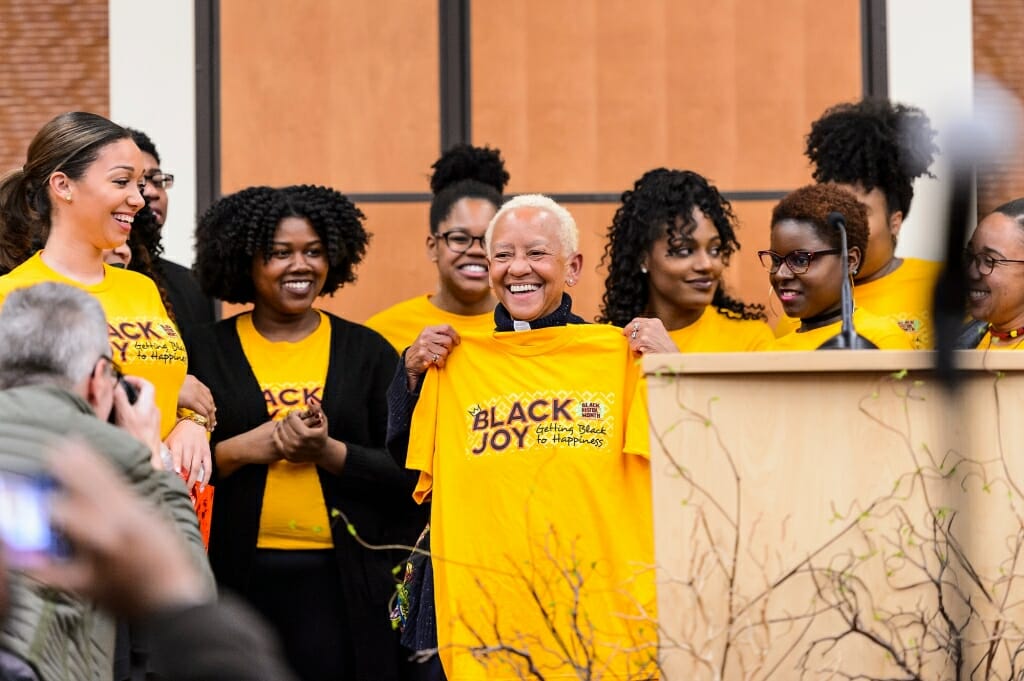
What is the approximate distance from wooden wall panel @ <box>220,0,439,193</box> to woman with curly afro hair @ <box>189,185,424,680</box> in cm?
178

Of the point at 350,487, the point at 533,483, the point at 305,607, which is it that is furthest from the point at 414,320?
the point at 533,483

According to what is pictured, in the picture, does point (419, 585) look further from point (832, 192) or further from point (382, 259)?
point (382, 259)

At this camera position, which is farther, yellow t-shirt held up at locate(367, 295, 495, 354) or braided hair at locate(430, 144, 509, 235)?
braided hair at locate(430, 144, 509, 235)

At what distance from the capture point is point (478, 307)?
228 inches

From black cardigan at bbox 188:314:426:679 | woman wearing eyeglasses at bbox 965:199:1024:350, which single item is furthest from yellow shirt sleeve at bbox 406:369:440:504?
woman wearing eyeglasses at bbox 965:199:1024:350

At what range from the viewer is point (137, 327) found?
14.9 ft

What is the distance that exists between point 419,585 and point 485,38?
11.4ft

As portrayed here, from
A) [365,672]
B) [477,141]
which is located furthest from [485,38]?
[365,672]

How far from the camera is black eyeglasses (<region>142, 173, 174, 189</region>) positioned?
5727 mm

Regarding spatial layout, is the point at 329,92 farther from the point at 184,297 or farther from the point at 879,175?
the point at 879,175

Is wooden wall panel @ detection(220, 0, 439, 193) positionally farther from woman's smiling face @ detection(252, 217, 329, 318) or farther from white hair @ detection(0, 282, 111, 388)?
white hair @ detection(0, 282, 111, 388)

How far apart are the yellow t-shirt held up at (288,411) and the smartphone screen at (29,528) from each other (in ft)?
9.72

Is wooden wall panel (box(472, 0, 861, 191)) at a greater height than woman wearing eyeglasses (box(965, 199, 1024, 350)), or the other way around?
wooden wall panel (box(472, 0, 861, 191))

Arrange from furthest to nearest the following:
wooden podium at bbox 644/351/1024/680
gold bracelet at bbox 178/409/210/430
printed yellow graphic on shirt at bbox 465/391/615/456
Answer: gold bracelet at bbox 178/409/210/430 < printed yellow graphic on shirt at bbox 465/391/615/456 < wooden podium at bbox 644/351/1024/680
